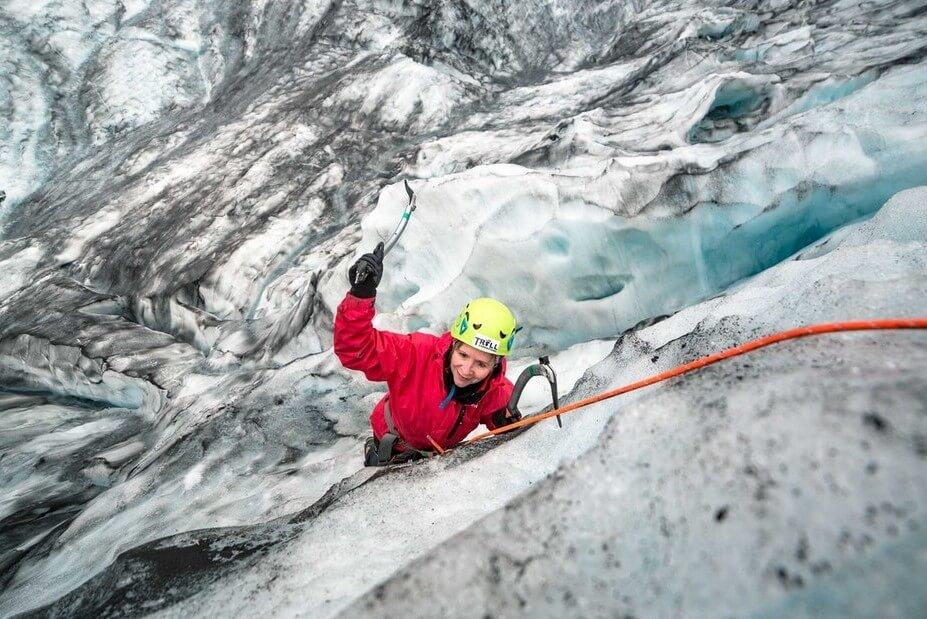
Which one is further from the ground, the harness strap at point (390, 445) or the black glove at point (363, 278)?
the black glove at point (363, 278)

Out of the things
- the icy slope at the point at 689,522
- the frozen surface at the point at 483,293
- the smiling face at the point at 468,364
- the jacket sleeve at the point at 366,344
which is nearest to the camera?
the icy slope at the point at 689,522

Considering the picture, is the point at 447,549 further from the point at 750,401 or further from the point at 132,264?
the point at 132,264

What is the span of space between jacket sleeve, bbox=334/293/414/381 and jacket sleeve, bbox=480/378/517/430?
489 mm

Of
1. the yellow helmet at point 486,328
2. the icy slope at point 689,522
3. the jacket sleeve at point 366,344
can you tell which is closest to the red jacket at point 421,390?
the jacket sleeve at point 366,344

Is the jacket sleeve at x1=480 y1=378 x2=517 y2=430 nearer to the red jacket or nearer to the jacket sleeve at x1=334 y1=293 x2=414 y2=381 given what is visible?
the red jacket

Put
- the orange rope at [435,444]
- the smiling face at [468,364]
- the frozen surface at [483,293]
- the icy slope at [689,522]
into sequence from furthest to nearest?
the orange rope at [435,444]
the smiling face at [468,364]
the frozen surface at [483,293]
the icy slope at [689,522]

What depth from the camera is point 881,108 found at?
329 centimetres

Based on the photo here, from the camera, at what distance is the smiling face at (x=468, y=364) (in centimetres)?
257

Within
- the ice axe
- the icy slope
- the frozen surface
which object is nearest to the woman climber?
the frozen surface

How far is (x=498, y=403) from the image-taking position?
9.27ft

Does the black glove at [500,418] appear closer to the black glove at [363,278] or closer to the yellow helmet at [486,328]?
the yellow helmet at [486,328]

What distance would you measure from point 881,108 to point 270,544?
4230 millimetres

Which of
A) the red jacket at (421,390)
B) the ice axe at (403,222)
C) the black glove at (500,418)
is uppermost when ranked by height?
the ice axe at (403,222)

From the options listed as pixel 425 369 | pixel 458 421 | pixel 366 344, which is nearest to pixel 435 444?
pixel 458 421
